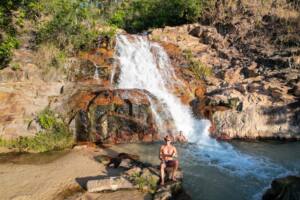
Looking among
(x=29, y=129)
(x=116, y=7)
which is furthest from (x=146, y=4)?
(x=29, y=129)

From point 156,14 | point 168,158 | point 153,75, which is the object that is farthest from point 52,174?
point 156,14

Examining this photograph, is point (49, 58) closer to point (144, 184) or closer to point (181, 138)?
point (181, 138)

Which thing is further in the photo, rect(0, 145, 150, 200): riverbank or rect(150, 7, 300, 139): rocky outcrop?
rect(150, 7, 300, 139): rocky outcrop

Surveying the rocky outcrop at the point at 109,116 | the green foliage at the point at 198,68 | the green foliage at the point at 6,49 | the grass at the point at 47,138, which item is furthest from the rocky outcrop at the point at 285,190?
the green foliage at the point at 6,49

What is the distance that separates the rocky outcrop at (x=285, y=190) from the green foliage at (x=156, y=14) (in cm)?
1863

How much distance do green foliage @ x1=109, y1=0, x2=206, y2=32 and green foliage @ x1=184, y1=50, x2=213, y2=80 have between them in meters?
7.03

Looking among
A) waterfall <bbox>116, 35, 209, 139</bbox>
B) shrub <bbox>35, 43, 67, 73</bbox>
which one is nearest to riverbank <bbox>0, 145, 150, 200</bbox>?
waterfall <bbox>116, 35, 209, 139</bbox>

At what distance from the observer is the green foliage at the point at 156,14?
25266 mm

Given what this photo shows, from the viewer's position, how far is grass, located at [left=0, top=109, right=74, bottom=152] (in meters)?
12.3

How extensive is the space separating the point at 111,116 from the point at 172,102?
3.54 m

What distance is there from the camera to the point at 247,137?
1481 centimetres

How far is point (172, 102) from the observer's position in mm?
16000

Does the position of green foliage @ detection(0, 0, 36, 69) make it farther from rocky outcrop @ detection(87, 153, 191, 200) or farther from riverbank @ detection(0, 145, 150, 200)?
rocky outcrop @ detection(87, 153, 191, 200)

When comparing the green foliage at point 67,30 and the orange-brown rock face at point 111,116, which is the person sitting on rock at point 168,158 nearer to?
→ the orange-brown rock face at point 111,116
